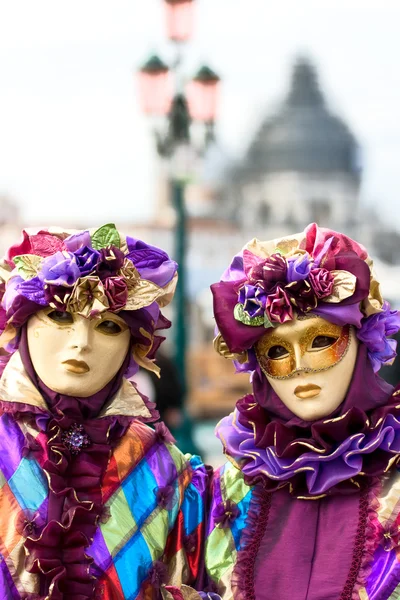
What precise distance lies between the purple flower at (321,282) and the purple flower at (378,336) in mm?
174

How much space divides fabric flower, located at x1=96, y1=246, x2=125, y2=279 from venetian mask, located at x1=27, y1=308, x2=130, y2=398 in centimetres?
13

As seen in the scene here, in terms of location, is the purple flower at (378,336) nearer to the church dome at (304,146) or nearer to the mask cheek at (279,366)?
the mask cheek at (279,366)

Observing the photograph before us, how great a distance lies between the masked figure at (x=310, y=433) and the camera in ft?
10.6

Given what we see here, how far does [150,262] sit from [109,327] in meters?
0.25

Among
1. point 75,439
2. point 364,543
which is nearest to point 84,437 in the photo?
point 75,439

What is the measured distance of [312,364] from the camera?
330cm

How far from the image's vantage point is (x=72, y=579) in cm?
323

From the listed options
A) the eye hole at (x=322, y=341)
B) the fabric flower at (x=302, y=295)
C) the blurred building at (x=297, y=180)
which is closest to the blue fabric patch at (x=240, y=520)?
the eye hole at (x=322, y=341)

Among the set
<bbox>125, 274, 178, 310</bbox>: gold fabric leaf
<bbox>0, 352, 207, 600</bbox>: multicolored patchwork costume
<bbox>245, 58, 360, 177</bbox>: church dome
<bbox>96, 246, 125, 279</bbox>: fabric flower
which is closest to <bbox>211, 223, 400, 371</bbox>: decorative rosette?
<bbox>125, 274, 178, 310</bbox>: gold fabric leaf

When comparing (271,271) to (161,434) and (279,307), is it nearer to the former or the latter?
(279,307)

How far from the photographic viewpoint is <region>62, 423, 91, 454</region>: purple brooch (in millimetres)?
3369

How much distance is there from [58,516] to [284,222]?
39.7m

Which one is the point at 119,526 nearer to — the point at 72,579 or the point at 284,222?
the point at 72,579

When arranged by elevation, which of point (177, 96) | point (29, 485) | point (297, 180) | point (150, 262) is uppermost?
point (150, 262)
